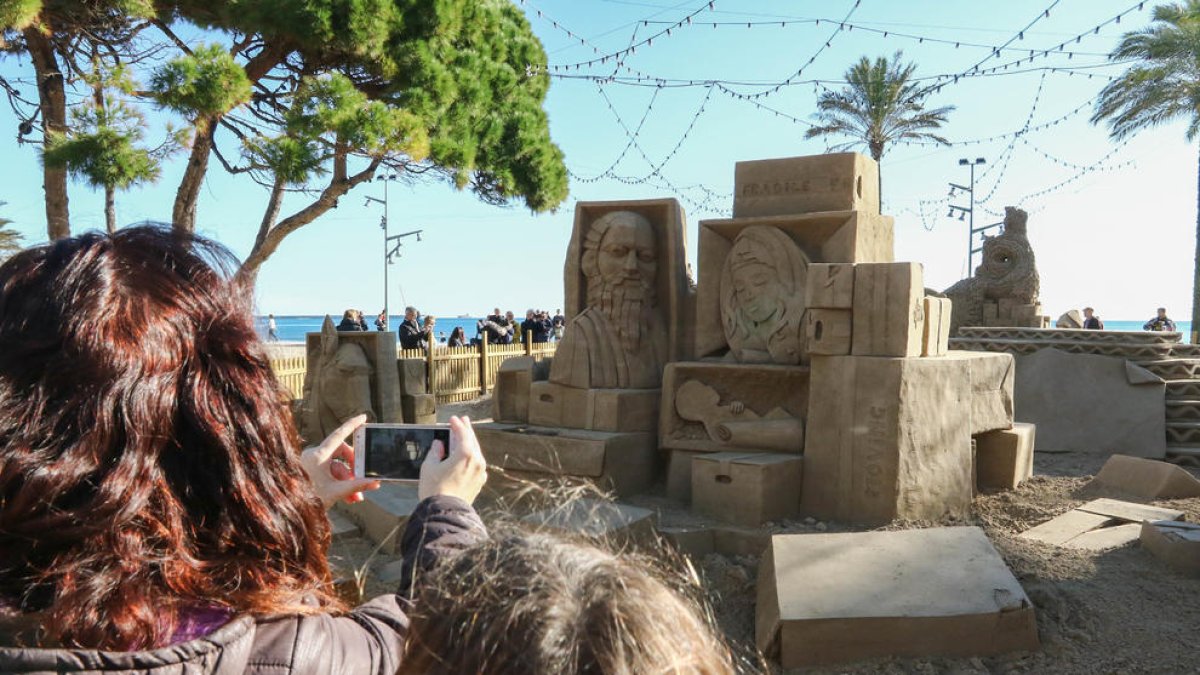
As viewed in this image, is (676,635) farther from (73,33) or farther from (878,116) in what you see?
(878,116)

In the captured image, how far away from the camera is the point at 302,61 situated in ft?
33.7

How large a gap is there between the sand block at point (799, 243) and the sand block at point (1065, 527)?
1.93 metres

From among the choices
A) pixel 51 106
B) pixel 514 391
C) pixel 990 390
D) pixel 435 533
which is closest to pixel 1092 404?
pixel 990 390

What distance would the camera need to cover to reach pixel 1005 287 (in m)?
12.7

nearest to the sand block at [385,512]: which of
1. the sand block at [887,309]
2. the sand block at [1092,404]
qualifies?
the sand block at [887,309]

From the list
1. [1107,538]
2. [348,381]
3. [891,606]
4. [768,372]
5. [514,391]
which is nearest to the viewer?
[891,606]

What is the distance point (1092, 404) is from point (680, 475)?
4.57 metres

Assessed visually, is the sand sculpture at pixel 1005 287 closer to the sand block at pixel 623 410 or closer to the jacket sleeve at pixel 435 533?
the sand block at pixel 623 410

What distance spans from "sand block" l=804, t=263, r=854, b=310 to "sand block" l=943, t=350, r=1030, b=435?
3.23 ft

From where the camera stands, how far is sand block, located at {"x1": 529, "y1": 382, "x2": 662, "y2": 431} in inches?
226

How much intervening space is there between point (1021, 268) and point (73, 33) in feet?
44.0

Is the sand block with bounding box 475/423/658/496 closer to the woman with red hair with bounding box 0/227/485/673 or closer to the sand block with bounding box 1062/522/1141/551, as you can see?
the sand block with bounding box 1062/522/1141/551

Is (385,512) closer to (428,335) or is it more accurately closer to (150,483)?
(150,483)

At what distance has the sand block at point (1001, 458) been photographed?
568cm
